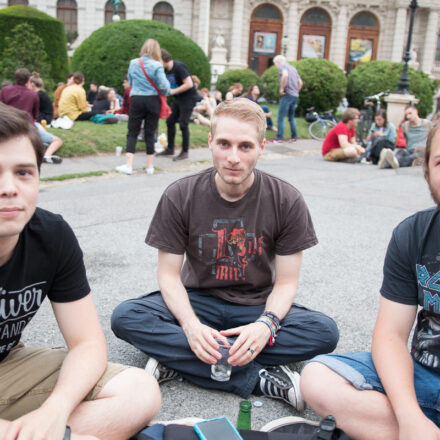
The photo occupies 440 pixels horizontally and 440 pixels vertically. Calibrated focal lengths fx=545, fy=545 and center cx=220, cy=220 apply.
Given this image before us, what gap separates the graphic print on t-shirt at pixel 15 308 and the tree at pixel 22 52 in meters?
12.3

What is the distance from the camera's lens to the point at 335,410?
2.10 m

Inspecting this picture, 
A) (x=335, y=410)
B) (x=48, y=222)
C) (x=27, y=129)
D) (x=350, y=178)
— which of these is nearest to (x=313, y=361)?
(x=335, y=410)

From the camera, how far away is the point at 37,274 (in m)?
1.93

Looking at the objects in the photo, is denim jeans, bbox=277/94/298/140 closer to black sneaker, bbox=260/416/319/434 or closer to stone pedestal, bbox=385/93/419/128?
stone pedestal, bbox=385/93/419/128

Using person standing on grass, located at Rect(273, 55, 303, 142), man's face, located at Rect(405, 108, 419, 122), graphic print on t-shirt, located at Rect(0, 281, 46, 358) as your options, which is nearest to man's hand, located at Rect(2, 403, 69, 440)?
graphic print on t-shirt, located at Rect(0, 281, 46, 358)

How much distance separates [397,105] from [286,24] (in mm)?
24816

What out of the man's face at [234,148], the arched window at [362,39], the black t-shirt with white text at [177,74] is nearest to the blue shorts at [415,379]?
the man's face at [234,148]

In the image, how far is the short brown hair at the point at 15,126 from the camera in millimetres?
1714

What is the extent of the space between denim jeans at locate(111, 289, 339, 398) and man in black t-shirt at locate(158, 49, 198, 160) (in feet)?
21.5

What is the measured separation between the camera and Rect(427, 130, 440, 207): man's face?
1.88m

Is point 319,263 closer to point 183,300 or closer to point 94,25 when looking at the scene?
point 183,300

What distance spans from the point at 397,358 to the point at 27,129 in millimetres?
1541

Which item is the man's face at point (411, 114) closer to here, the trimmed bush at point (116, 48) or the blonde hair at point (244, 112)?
the trimmed bush at point (116, 48)

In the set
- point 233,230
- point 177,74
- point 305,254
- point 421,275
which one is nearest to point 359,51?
point 177,74
